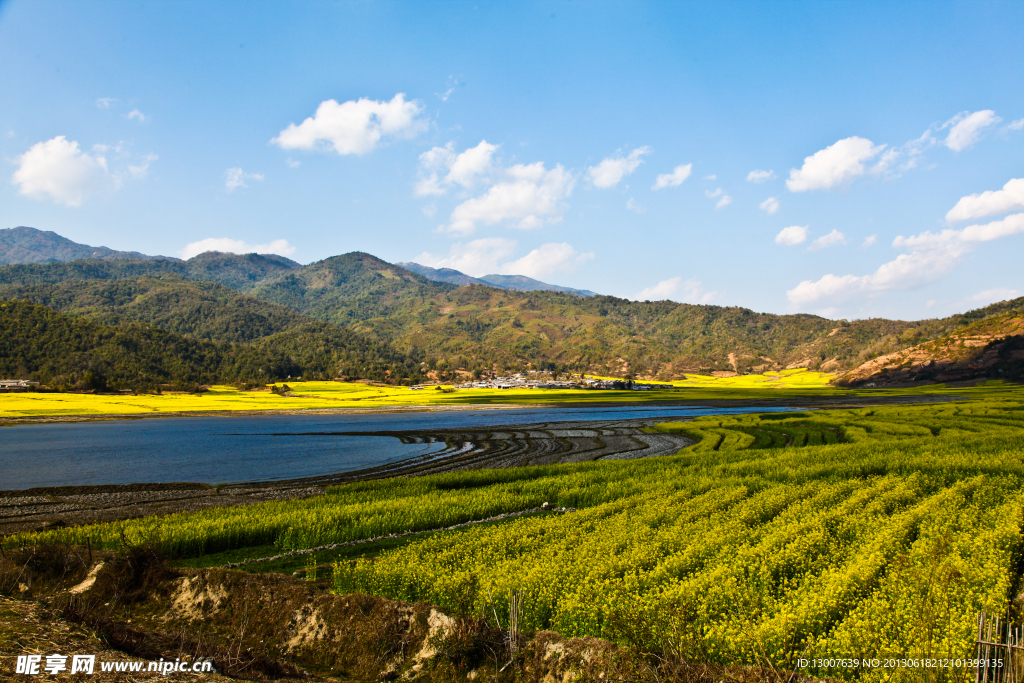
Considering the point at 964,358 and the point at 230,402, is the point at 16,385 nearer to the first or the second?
the point at 230,402

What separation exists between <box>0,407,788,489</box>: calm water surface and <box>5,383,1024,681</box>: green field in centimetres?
2192

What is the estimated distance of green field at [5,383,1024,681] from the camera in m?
11.0

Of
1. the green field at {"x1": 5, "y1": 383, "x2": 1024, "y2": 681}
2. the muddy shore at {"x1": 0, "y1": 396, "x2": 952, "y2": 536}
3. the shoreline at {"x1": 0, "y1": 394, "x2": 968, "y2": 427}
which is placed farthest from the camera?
the shoreline at {"x1": 0, "y1": 394, "x2": 968, "y2": 427}

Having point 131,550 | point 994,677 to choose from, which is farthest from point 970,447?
point 131,550

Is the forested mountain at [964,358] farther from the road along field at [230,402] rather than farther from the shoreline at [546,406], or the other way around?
the shoreline at [546,406]

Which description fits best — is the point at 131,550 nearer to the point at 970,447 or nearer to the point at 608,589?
the point at 608,589

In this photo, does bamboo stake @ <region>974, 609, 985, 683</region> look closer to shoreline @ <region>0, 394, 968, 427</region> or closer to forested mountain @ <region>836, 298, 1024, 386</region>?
shoreline @ <region>0, 394, 968, 427</region>

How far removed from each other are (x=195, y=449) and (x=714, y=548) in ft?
216

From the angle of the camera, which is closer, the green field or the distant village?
the green field

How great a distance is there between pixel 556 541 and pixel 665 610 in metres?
7.02

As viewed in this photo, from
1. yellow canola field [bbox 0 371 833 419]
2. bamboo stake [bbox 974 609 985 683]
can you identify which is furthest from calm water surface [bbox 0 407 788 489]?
bamboo stake [bbox 974 609 985 683]

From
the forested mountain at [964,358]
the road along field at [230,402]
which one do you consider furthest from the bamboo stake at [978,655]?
the forested mountain at [964,358]

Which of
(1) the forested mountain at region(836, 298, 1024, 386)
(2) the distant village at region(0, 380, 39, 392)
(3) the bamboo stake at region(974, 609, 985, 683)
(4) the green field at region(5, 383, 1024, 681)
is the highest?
(1) the forested mountain at region(836, 298, 1024, 386)

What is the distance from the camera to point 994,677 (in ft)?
29.3
